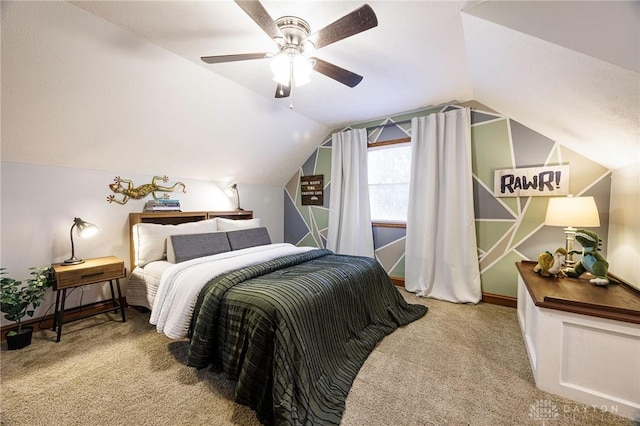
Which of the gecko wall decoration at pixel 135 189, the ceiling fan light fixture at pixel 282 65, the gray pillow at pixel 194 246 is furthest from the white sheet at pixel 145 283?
the ceiling fan light fixture at pixel 282 65

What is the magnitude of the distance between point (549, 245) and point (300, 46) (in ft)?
10.2

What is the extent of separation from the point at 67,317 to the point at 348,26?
3.51 m

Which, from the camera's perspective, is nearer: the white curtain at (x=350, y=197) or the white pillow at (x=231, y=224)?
the white pillow at (x=231, y=224)

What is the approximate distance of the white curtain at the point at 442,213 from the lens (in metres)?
3.14

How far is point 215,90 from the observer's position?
9.06 ft

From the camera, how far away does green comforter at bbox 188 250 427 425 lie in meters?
1.41

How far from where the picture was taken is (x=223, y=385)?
172 cm

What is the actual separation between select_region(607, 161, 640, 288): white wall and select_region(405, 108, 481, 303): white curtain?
1119mm

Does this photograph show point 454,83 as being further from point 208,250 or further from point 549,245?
point 208,250

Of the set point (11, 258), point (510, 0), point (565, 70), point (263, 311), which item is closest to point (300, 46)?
point (510, 0)

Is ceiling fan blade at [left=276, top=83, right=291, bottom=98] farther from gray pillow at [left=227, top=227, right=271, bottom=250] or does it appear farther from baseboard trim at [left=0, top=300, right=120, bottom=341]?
baseboard trim at [left=0, top=300, right=120, bottom=341]

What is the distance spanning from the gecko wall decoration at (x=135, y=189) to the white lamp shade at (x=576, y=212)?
4106 mm

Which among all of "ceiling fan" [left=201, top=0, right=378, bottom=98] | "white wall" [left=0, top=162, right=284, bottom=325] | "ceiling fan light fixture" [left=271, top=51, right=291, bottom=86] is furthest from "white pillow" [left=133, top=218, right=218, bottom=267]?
"ceiling fan light fixture" [left=271, top=51, right=291, bottom=86]

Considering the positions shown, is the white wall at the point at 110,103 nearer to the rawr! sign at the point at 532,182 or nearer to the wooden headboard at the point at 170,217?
the wooden headboard at the point at 170,217
